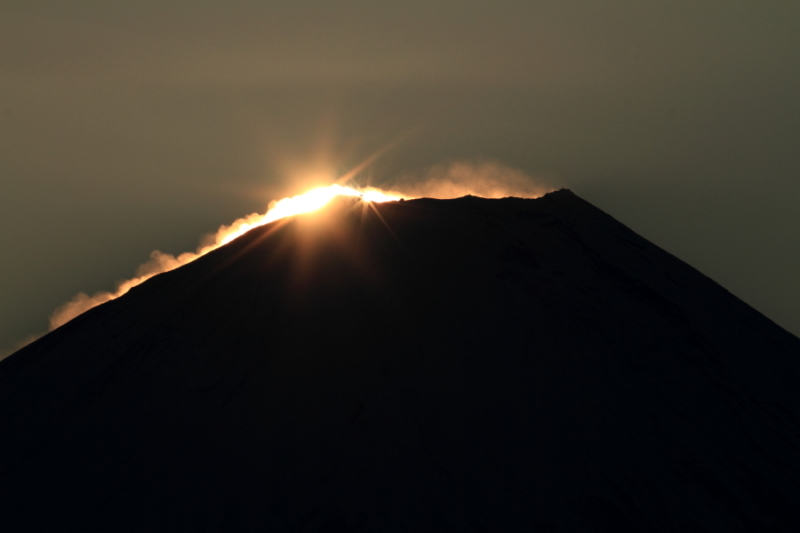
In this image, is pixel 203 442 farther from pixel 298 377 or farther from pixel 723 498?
pixel 723 498

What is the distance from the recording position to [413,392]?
2558 centimetres

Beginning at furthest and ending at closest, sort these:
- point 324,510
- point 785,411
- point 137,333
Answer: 1. point 137,333
2. point 785,411
3. point 324,510

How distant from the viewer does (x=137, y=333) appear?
3189 cm

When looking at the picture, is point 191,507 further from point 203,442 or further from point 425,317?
point 425,317

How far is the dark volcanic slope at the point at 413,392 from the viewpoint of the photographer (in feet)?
72.9

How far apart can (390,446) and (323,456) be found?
7.32 ft

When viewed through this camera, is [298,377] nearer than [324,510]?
No

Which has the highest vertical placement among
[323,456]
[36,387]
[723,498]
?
[36,387]

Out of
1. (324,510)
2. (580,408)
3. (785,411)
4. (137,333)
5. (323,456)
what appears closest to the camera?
(324,510)

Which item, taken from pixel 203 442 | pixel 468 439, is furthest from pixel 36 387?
pixel 468 439

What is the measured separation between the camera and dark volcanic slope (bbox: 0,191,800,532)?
22.2m

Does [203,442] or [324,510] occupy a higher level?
[203,442]

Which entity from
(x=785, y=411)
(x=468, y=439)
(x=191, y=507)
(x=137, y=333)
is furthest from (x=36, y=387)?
(x=785, y=411)

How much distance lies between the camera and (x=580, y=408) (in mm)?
25500
